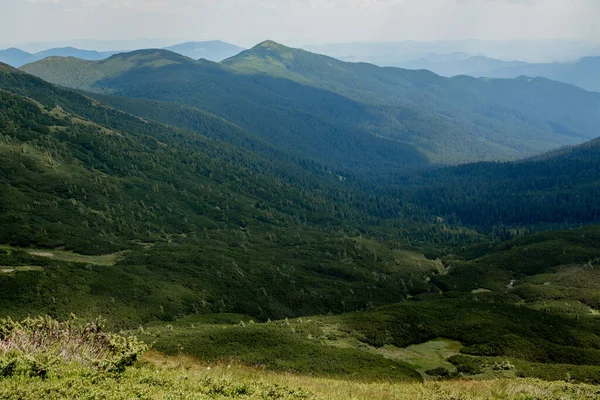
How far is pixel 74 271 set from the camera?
11425 centimetres

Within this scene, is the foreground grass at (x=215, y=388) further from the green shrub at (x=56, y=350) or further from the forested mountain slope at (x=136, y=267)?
the forested mountain slope at (x=136, y=267)

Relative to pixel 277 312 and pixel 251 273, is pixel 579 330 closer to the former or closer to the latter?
pixel 277 312

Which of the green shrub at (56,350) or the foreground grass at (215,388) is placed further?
the green shrub at (56,350)

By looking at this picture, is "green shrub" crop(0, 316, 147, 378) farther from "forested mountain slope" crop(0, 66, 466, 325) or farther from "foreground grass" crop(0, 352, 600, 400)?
"forested mountain slope" crop(0, 66, 466, 325)

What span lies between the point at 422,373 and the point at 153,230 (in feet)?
515

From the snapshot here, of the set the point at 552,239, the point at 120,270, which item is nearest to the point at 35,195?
the point at 120,270

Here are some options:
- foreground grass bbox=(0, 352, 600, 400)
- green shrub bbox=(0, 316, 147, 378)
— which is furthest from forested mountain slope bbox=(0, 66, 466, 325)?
foreground grass bbox=(0, 352, 600, 400)

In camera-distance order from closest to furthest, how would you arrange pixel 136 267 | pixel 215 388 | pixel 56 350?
pixel 215 388 → pixel 56 350 → pixel 136 267

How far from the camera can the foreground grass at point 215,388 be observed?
23.7m

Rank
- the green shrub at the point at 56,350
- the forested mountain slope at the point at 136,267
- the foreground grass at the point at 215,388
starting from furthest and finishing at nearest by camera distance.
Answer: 1. the forested mountain slope at the point at 136,267
2. the green shrub at the point at 56,350
3. the foreground grass at the point at 215,388

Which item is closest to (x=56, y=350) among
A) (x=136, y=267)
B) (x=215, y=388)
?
(x=215, y=388)

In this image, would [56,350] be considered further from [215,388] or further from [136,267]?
[136,267]

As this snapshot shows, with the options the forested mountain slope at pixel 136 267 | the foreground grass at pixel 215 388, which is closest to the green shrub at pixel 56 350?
the foreground grass at pixel 215 388

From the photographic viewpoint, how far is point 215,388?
2603 cm
